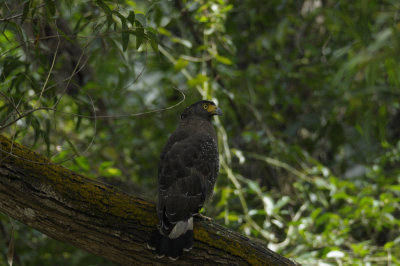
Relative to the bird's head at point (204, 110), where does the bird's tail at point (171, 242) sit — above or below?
below

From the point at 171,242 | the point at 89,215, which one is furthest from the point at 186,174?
the point at 89,215

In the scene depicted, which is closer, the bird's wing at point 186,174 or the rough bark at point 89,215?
the rough bark at point 89,215

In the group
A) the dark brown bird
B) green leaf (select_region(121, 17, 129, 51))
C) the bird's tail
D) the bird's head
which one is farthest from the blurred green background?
the bird's tail

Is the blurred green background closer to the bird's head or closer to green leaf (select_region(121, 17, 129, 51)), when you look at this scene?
the bird's head

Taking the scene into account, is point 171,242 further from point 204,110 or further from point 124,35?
point 204,110

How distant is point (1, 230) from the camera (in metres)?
4.57

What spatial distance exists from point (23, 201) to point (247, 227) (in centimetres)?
236

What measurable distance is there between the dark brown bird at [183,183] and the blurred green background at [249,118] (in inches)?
19.6

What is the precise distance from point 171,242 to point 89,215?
468mm

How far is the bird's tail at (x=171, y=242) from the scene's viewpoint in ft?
8.39

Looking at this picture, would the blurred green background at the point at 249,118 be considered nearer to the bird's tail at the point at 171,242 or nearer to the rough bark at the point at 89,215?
the rough bark at the point at 89,215

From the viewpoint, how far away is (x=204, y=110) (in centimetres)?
399

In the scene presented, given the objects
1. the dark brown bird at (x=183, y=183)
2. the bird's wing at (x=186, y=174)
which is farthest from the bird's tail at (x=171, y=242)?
the bird's wing at (x=186, y=174)

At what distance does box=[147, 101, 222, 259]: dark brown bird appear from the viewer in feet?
8.63
